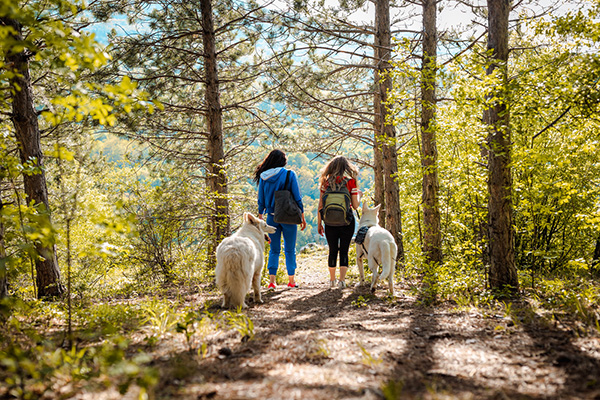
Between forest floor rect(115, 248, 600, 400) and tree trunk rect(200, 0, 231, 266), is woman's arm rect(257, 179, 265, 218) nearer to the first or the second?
tree trunk rect(200, 0, 231, 266)

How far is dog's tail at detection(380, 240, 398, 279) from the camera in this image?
5.00 meters

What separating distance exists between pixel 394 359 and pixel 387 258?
2.49 meters

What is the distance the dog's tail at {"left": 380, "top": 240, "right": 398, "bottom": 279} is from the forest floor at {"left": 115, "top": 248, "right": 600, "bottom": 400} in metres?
0.94

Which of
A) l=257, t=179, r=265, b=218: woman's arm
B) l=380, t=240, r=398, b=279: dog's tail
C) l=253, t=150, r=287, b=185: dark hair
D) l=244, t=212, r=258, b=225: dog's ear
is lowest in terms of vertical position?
l=380, t=240, r=398, b=279: dog's tail

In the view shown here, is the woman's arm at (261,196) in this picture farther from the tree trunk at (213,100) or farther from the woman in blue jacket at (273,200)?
the tree trunk at (213,100)

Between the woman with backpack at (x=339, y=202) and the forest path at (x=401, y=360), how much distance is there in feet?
6.35

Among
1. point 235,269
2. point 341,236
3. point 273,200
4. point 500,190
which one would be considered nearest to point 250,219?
point 273,200

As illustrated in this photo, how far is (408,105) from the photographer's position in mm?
5730

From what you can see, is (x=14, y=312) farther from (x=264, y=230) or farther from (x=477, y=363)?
(x=477, y=363)

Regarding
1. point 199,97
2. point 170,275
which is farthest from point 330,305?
point 199,97

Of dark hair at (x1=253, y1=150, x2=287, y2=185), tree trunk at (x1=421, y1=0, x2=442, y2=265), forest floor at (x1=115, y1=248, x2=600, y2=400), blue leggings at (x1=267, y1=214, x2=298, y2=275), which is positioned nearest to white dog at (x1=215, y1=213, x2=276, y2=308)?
forest floor at (x1=115, y1=248, x2=600, y2=400)

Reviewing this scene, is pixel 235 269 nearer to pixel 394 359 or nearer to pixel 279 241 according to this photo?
pixel 279 241

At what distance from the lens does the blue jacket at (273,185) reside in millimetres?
5926

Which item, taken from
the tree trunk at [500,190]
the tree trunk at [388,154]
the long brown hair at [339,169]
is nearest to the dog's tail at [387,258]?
the tree trunk at [500,190]
